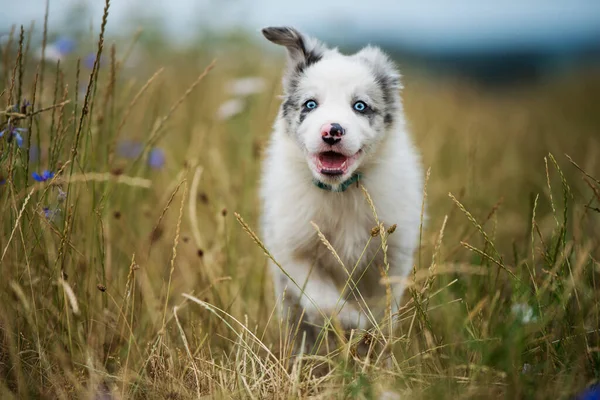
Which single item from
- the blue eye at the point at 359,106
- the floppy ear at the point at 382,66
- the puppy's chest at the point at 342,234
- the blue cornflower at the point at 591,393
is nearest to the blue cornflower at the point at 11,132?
the puppy's chest at the point at 342,234

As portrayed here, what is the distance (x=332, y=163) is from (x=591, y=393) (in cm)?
141

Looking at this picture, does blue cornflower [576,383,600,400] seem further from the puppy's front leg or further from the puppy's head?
the puppy's head

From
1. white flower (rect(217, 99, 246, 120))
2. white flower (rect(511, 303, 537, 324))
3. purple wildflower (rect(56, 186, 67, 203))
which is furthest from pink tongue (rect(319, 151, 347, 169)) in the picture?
white flower (rect(217, 99, 246, 120))

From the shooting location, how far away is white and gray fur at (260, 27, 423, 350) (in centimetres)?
274

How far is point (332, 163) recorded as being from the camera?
8.61 feet

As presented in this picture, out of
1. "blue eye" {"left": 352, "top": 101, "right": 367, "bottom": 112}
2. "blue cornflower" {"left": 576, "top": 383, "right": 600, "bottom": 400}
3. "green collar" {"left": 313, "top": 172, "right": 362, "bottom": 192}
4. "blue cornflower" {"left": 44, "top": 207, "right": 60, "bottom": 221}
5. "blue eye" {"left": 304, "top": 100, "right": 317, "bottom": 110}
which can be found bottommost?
"blue cornflower" {"left": 576, "top": 383, "right": 600, "bottom": 400}

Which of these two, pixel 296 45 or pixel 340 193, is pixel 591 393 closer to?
pixel 340 193

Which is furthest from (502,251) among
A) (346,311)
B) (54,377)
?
(54,377)

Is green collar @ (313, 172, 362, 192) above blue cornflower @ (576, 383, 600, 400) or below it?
above

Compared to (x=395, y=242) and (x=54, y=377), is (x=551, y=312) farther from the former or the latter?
(x=54, y=377)

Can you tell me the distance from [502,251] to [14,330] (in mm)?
3326

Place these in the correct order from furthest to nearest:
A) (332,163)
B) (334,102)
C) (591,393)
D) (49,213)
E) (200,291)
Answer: (200,291) → (334,102) → (332,163) → (49,213) → (591,393)

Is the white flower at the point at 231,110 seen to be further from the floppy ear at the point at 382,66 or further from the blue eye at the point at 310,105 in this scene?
the blue eye at the point at 310,105

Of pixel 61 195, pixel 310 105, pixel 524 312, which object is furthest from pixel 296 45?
pixel 524 312
